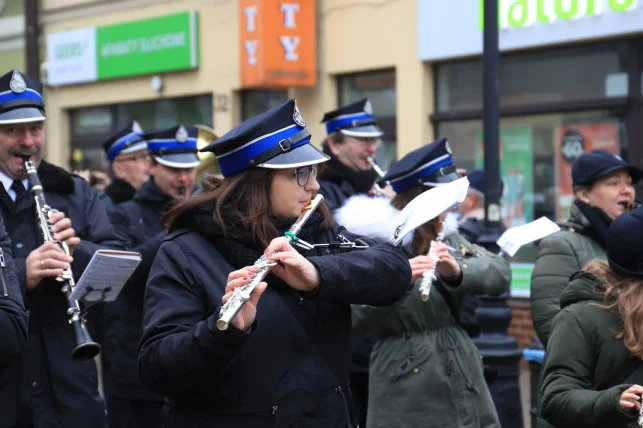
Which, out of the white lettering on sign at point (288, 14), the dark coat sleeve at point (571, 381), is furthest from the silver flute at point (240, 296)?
the white lettering on sign at point (288, 14)

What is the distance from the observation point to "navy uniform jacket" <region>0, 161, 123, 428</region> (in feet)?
15.5

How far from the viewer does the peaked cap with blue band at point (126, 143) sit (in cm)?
858

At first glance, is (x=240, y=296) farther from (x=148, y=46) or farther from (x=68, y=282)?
(x=148, y=46)

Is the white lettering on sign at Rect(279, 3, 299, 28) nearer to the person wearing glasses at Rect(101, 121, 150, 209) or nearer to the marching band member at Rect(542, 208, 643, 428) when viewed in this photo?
the person wearing glasses at Rect(101, 121, 150, 209)

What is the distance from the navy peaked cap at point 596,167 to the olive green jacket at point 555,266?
202 millimetres

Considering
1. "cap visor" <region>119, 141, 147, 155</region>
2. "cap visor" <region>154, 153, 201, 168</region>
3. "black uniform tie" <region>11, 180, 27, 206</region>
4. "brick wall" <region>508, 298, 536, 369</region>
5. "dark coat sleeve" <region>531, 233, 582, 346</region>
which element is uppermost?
"cap visor" <region>119, 141, 147, 155</region>

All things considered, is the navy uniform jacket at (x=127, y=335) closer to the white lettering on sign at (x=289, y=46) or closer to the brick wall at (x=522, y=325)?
the brick wall at (x=522, y=325)

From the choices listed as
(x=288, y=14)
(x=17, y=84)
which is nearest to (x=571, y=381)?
(x=17, y=84)

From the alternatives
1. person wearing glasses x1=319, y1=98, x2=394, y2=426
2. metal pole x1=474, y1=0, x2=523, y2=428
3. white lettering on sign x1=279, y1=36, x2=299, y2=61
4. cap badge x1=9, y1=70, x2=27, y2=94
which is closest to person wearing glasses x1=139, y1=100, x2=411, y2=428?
cap badge x1=9, y1=70, x2=27, y2=94

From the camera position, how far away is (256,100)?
1504 cm

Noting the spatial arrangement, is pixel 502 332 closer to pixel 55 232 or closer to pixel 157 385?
pixel 55 232

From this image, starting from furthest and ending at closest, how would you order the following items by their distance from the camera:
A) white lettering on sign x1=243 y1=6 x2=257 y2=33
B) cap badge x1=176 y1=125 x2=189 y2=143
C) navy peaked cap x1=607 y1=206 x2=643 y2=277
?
white lettering on sign x1=243 y1=6 x2=257 y2=33
cap badge x1=176 y1=125 x2=189 y2=143
navy peaked cap x1=607 y1=206 x2=643 y2=277

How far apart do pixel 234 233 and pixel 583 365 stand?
1357 mm

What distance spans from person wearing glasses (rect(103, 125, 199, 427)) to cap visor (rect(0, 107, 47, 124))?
0.93m
